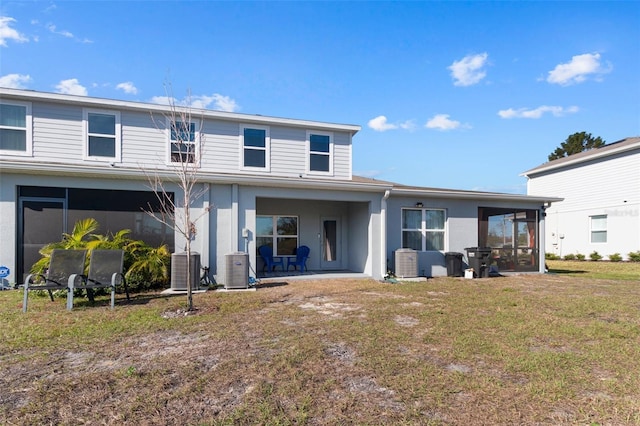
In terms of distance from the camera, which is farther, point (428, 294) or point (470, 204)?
point (470, 204)

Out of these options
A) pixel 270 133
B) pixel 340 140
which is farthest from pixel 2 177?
pixel 340 140

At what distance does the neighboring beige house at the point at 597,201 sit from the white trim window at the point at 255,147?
57.3ft

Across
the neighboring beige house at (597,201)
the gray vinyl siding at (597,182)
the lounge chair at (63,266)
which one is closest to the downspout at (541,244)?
the neighboring beige house at (597,201)

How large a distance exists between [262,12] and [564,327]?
10.6 meters

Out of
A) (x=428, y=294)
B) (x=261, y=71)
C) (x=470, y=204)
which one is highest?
(x=261, y=71)

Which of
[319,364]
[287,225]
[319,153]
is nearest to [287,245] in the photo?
[287,225]

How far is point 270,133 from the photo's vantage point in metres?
12.4

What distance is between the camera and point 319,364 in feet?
12.4

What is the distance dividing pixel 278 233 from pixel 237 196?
12.3 feet

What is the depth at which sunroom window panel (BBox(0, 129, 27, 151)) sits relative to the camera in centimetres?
1012

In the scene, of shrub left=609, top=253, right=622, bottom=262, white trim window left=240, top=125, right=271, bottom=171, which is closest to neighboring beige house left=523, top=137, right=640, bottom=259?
shrub left=609, top=253, right=622, bottom=262

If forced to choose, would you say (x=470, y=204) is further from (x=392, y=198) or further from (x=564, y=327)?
(x=564, y=327)

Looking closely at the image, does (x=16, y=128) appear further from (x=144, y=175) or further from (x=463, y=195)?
(x=463, y=195)

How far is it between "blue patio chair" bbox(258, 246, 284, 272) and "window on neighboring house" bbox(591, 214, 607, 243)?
17.1m
